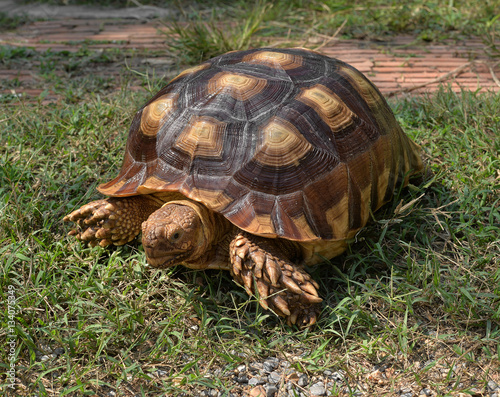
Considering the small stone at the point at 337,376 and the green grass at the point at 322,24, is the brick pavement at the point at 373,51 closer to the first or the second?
the green grass at the point at 322,24

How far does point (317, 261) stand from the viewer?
2592 mm

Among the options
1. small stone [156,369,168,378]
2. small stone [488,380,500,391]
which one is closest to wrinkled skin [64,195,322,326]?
small stone [156,369,168,378]

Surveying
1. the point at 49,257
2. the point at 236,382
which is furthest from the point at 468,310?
the point at 49,257

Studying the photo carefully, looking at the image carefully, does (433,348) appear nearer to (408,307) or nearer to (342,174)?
(408,307)

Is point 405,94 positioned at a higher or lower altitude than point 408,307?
higher

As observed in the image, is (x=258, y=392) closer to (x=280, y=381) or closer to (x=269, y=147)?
(x=280, y=381)

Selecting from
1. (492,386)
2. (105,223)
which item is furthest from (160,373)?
(492,386)

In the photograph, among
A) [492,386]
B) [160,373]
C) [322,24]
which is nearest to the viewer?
[492,386]

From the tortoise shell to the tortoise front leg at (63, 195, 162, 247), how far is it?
0.11 m

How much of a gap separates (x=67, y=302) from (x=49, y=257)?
1.17ft

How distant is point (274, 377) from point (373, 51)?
12.5ft

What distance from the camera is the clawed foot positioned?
2670mm

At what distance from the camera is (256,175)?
237cm

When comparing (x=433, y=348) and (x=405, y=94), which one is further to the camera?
(x=405, y=94)
